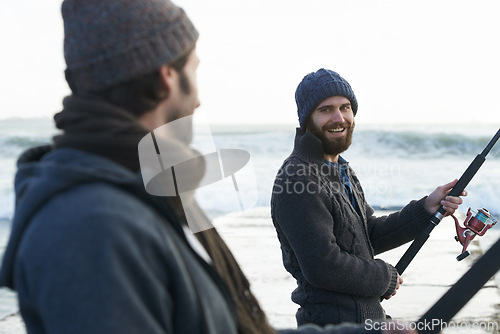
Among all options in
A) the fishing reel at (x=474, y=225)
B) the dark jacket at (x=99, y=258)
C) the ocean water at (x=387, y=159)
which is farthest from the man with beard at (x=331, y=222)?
the ocean water at (x=387, y=159)

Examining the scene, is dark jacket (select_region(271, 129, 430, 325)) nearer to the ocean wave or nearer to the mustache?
the mustache

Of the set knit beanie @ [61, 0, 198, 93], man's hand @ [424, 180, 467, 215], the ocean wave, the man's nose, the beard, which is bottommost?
the ocean wave

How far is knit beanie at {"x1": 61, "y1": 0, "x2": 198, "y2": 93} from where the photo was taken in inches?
46.7

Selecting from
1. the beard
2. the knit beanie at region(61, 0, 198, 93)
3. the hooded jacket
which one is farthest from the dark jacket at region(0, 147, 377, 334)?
the beard

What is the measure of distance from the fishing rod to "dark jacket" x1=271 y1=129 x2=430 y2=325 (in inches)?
44.4

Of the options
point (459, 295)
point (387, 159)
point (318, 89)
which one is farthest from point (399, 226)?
point (387, 159)

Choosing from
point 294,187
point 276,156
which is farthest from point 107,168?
point 276,156

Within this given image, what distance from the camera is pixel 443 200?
2934 millimetres

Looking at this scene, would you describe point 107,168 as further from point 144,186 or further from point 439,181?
point 439,181

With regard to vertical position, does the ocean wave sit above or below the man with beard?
below

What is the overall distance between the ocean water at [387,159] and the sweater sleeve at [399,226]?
4245mm

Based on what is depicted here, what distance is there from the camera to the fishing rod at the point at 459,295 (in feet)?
4.79

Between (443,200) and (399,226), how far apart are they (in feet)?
0.94

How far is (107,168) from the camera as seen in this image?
1090 millimetres
